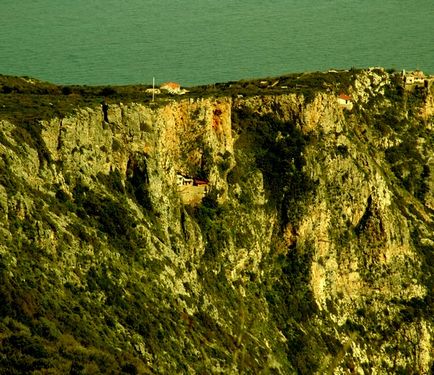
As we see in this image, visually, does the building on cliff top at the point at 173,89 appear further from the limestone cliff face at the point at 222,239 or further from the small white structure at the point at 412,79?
the small white structure at the point at 412,79

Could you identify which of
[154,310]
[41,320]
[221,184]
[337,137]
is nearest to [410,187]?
[337,137]

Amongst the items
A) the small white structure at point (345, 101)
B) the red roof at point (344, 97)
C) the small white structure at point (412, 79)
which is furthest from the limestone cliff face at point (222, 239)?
the small white structure at point (412, 79)

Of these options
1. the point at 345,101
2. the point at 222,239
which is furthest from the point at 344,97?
the point at 222,239

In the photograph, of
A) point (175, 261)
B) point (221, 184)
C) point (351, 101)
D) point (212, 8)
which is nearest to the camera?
point (175, 261)

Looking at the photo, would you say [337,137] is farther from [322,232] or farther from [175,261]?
[175,261]

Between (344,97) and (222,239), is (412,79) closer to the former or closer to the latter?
(344,97)

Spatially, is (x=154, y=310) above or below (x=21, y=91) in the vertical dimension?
below
